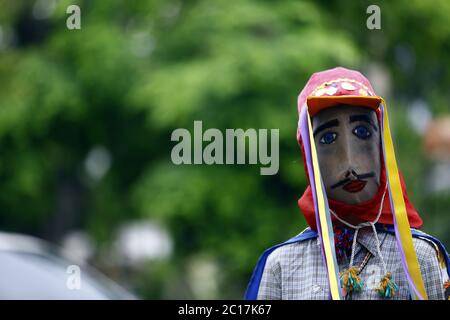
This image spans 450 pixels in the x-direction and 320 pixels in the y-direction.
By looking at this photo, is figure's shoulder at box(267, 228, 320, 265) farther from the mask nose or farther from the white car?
the white car

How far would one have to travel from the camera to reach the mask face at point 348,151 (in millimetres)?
2846

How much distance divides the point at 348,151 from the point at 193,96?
6.55 metres

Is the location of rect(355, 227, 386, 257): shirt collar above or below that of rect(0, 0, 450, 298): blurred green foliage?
below

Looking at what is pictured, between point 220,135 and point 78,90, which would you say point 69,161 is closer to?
point 78,90

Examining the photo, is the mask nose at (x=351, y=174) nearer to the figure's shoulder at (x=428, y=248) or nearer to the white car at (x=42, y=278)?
the figure's shoulder at (x=428, y=248)

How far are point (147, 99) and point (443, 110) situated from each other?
4055mm

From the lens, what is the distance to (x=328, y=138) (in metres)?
2.90

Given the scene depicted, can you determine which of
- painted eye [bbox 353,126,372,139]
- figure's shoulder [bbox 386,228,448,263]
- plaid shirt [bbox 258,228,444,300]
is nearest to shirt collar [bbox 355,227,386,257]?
plaid shirt [bbox 258,228,444,300]

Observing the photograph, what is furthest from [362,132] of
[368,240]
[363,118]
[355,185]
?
[368,240]

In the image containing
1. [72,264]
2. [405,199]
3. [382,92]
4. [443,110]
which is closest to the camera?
[405,199]

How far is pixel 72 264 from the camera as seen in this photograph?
5.98 m

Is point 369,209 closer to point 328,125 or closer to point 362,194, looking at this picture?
point 362,194

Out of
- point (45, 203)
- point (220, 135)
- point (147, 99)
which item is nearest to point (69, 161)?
point (45, 203)

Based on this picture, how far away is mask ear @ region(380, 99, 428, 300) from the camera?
259cm
